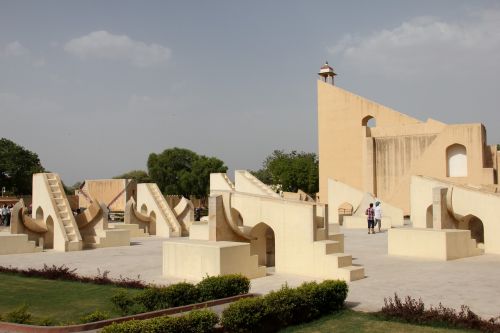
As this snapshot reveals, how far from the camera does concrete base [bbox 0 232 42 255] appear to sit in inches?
610

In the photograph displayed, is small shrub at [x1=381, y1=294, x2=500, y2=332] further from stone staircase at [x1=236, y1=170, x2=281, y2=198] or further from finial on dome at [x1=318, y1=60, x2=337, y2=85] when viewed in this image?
finial on dome at [x1=318, y1=60, x2=337, y2=85]

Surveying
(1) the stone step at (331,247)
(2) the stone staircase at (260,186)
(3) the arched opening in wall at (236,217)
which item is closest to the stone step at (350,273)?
(1) the stone step at (331,247)

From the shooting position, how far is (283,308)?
21.8 ft

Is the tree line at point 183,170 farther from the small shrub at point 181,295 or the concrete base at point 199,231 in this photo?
the small shrub at point 181,295

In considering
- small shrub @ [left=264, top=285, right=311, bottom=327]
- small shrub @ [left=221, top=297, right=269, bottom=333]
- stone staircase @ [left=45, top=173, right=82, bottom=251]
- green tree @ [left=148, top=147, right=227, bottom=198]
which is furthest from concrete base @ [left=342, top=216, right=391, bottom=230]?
green tree @ [left=148, top=147, right=227, bottom=198]

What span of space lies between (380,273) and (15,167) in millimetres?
44347

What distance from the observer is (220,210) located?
11.4 metres

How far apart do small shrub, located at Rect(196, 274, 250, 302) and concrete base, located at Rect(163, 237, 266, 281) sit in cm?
158

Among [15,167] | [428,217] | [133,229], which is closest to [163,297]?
[428,217]

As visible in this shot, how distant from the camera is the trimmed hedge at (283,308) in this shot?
627 centimetres

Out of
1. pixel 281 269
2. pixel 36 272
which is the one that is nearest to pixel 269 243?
pixel 281 269

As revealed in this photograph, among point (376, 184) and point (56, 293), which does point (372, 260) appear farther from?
point (376, 184)

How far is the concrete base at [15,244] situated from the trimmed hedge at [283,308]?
11405mm

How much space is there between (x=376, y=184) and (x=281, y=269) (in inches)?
869
